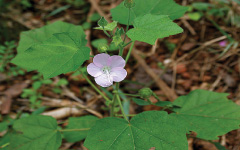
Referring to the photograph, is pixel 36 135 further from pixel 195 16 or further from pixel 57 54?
pixel 195 16

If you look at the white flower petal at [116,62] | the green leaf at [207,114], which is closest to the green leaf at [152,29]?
the white flower petal at [116,62]

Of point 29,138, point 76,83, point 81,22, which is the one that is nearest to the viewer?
point 29,138

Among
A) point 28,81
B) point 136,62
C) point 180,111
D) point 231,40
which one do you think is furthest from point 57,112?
point 231,40

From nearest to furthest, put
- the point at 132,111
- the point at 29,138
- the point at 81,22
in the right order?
the point at 29,138 → the point at 132,111 → the point at 81,22

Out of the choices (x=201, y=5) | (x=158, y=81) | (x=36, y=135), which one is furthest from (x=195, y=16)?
(x=36, y=135)

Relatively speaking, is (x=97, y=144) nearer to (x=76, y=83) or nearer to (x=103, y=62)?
(x=103, y=62)

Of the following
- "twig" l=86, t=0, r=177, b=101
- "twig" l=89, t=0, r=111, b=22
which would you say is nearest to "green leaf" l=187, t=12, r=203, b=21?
"twig" l=86, t=0, r=177, b=101

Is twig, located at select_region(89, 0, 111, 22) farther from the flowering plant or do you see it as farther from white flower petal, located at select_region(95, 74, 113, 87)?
white flower petal, located at select_region(95, 74, 113, 87)

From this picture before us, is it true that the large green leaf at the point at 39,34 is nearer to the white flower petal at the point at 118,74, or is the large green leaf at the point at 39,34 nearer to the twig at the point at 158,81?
the white flower petal at the point at 118,74
